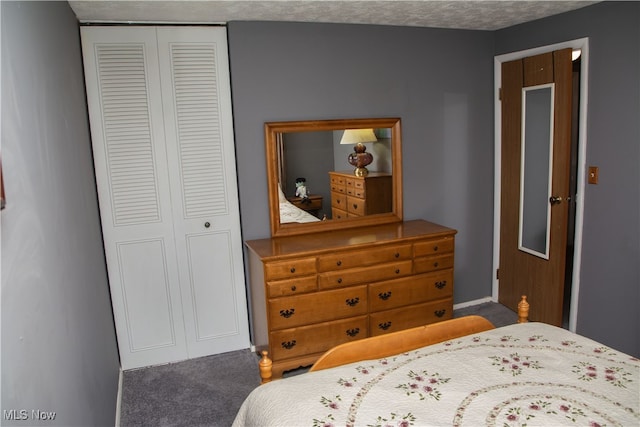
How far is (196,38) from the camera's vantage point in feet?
9.73

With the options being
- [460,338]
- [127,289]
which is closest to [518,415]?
[460,338]

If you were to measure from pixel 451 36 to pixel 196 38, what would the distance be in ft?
6.09

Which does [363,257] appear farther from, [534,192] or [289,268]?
[534,192]

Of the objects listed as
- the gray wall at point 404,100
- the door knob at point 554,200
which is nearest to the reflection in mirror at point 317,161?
the gray wall at point 404,100

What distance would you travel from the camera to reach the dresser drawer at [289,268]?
281cm

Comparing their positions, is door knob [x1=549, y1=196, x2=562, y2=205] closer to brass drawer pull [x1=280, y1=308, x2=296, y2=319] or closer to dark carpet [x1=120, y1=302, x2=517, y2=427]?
brass drawer pull [x1=280, y1=308, x2=296, y2=319]

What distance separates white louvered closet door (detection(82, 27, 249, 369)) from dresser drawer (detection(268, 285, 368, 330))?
0.53 metres

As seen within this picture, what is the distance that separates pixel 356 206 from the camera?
136 inches

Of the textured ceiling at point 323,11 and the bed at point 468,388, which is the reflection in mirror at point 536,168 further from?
the bed at point 468,388

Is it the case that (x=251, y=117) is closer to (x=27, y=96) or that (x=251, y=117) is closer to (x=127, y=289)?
(x=127, y=289)

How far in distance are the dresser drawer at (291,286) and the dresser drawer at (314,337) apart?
238 mm

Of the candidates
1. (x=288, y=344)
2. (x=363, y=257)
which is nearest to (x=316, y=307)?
(x=288, y=344)

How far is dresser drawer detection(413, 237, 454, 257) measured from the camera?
3.17m

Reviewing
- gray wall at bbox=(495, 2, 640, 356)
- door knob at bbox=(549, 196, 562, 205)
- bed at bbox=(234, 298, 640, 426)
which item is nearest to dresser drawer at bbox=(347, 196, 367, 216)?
door knob at bbox=(549, 196, 562, 205)
